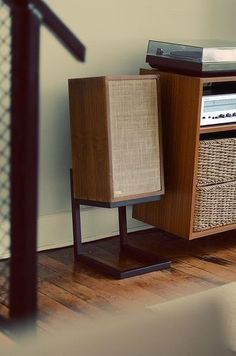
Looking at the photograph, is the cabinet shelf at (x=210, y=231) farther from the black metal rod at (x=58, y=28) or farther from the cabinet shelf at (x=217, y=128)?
the black metal rod at (x=58, y=28)

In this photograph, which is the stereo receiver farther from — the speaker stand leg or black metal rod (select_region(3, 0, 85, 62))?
black metal rod (select_region(3, 0, 85, 62))

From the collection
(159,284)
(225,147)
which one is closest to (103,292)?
(159,284)

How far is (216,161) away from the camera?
2.51m

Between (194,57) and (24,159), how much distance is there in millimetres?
1896

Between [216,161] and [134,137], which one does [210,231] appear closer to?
[216,161]

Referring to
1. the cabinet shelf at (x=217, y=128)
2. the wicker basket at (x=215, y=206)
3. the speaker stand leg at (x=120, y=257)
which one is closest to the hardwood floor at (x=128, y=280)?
the speaker stand leg at (x=120, y=257)

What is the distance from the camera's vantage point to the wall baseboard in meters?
2.62

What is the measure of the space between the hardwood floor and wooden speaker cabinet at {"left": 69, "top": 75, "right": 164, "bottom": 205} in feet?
0.88

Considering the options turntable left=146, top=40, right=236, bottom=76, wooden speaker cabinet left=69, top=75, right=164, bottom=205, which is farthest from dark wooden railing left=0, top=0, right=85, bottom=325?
turntable left=146, top=40, right=236, bottom=76

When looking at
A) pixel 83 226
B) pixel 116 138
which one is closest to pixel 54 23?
pixel 116 138

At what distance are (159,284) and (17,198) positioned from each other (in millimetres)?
1683

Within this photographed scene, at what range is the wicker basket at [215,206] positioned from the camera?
2.50m

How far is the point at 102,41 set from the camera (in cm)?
267

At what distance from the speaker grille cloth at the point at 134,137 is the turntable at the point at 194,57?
0.45 feet
